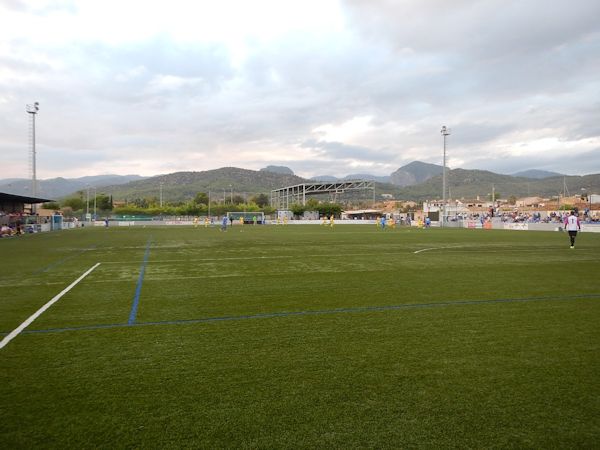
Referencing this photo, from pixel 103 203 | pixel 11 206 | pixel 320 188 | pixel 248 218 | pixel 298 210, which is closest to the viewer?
pixel 11 206

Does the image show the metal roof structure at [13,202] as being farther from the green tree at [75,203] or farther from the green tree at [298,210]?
the green tree at [75,203]

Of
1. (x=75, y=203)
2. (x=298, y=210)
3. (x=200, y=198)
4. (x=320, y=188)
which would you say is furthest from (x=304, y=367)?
(x=75, y=203)

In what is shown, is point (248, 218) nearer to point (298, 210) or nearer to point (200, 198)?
point (298, 210)

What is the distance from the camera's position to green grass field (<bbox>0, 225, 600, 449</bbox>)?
327cm

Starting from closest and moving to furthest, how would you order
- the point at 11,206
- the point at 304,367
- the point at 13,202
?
1. the point at 304,367
2. the point at 11,206
3. the point at 13,202

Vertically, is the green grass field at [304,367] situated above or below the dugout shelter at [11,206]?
below

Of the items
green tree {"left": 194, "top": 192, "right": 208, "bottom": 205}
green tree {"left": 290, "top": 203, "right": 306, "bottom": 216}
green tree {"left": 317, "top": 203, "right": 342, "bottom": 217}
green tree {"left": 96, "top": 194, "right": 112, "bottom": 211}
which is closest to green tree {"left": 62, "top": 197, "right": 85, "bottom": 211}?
green tree {"left": 96, "top": 194, "right": 112, "bottom": 211}

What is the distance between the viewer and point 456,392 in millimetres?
3951

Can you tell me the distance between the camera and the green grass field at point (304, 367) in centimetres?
327

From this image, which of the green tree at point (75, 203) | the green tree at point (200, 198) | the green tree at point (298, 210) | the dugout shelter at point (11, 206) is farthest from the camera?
the green tree at point (200, 198)

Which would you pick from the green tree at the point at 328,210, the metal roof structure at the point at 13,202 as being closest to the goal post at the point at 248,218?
the green tree at the point at 328,210

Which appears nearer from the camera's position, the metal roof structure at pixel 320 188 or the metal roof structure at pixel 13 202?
the metal roof structure at pixel 13 202

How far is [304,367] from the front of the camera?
459cm

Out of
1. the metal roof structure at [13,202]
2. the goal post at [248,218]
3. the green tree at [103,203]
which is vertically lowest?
the goal post at [248,218]
